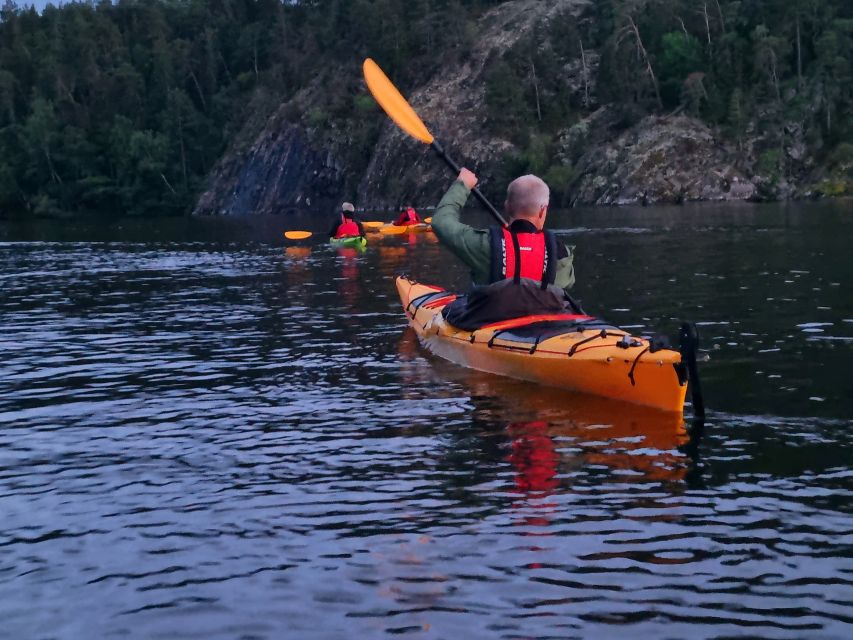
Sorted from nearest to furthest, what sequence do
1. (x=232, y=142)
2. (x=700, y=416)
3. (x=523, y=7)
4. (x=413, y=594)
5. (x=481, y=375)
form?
(x=413, y=594), (x=700, y=416), (x=481, y=375), (x=523, y=7), (x=232, y=142)

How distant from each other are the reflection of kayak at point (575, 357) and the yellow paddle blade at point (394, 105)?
2988mm

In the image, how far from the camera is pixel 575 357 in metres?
10.0

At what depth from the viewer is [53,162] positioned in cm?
10625

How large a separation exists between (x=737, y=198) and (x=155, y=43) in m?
79.0

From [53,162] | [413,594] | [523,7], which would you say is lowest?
[413,594]

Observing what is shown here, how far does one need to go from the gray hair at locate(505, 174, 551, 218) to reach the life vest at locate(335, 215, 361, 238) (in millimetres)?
21274

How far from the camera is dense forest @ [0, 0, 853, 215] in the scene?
62906 millimetres

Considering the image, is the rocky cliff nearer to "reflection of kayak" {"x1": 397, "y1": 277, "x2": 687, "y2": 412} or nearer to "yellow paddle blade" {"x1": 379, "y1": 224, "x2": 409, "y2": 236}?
"yellow paddle blade" {"x1": 379, "y1": 224, "x2": 409, "y2": 236}

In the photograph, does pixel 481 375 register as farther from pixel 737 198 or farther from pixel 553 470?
pixel 737 198

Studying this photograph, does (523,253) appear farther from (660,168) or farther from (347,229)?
(660,168)

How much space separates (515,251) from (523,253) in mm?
90

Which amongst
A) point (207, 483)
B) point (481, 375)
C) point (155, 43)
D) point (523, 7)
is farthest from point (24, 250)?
point (155, 43)

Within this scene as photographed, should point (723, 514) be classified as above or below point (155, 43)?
below

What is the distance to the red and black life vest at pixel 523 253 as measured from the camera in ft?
34.8
